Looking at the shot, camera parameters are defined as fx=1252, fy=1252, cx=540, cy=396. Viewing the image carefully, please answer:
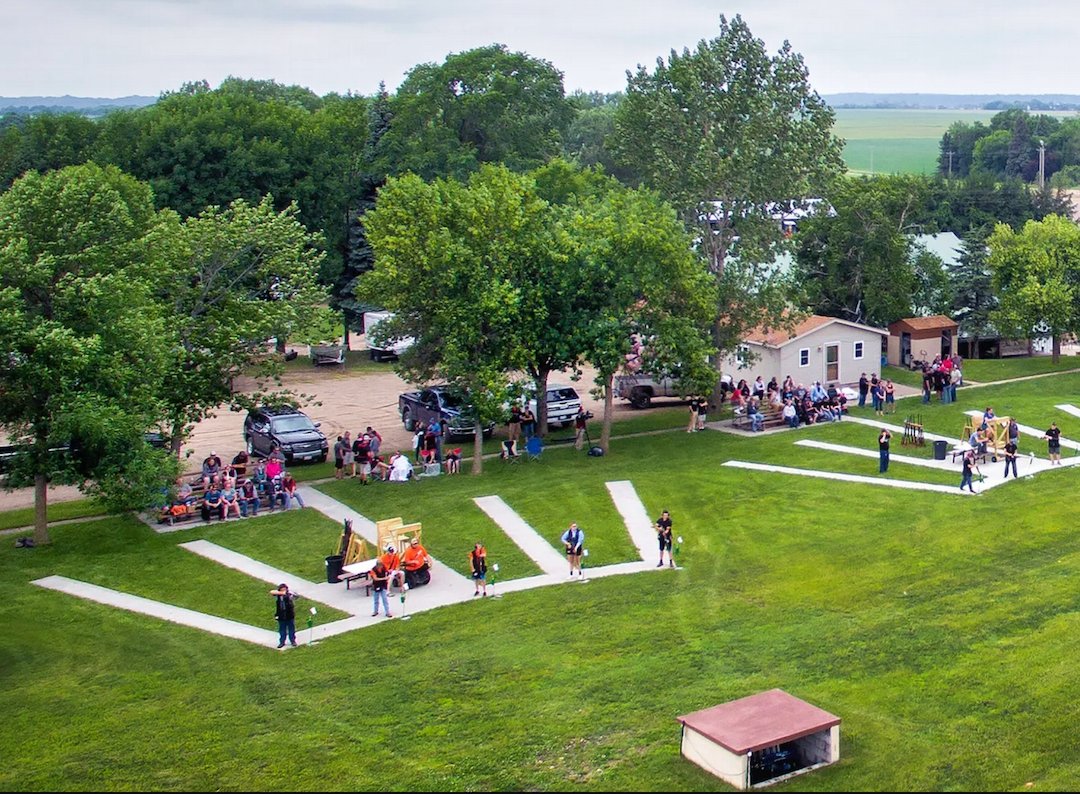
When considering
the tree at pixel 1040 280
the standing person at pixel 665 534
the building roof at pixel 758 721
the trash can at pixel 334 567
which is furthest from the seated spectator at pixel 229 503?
the tree at pixel 1040 280

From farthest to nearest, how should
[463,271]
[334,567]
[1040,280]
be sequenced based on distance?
[1040,280] → [463,271] → [334,567]

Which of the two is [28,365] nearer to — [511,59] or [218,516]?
[218,516]

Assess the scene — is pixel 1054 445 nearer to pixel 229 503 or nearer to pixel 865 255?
pixel 865 255

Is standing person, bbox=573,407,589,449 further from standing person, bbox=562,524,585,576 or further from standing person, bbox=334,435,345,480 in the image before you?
standing person, bbox=562,524,585,576

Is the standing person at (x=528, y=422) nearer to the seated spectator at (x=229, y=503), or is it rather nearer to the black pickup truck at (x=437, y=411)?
the black pickup truck at (x=437, y=411)

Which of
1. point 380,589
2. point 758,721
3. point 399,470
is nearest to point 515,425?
point 399,470

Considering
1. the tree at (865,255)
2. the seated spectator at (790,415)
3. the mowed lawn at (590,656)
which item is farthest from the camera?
the tree at (865,255)

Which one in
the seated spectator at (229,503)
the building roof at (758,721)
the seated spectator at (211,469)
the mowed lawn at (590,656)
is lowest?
the mowed lawn at (590,656)

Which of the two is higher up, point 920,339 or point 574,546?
point 920,339
